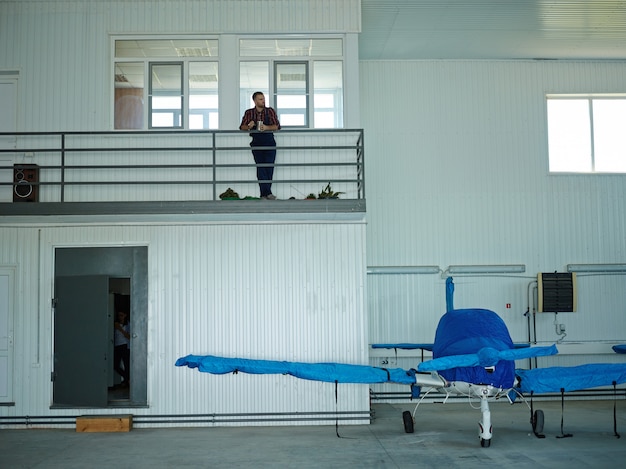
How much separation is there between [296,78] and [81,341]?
6.69 m

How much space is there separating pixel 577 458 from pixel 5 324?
1047 centimetres

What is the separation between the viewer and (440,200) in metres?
17.7

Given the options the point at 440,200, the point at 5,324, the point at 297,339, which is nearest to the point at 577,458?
the point at 297,339

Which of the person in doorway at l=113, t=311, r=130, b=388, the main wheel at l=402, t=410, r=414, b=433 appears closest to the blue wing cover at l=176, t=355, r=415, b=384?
the main wheel at l=402, t=410, r=414, b=433

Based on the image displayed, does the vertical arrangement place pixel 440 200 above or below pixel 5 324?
above

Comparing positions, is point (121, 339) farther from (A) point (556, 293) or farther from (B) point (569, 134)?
(B) point (569, 134)

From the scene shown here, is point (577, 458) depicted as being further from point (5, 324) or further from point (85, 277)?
point (5, 324)

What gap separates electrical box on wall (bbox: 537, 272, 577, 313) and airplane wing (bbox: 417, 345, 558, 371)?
626cm

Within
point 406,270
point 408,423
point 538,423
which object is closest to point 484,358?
point 538,423

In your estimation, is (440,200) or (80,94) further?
(440,200)

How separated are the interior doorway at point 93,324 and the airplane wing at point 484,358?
228 inches

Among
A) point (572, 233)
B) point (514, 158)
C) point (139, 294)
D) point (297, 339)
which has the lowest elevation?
point (297, 339)

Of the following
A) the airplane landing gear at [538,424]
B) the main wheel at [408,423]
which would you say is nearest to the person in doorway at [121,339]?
the main wheel at [408,423]

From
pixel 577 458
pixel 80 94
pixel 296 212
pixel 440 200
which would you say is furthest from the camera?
pixel 440 200
